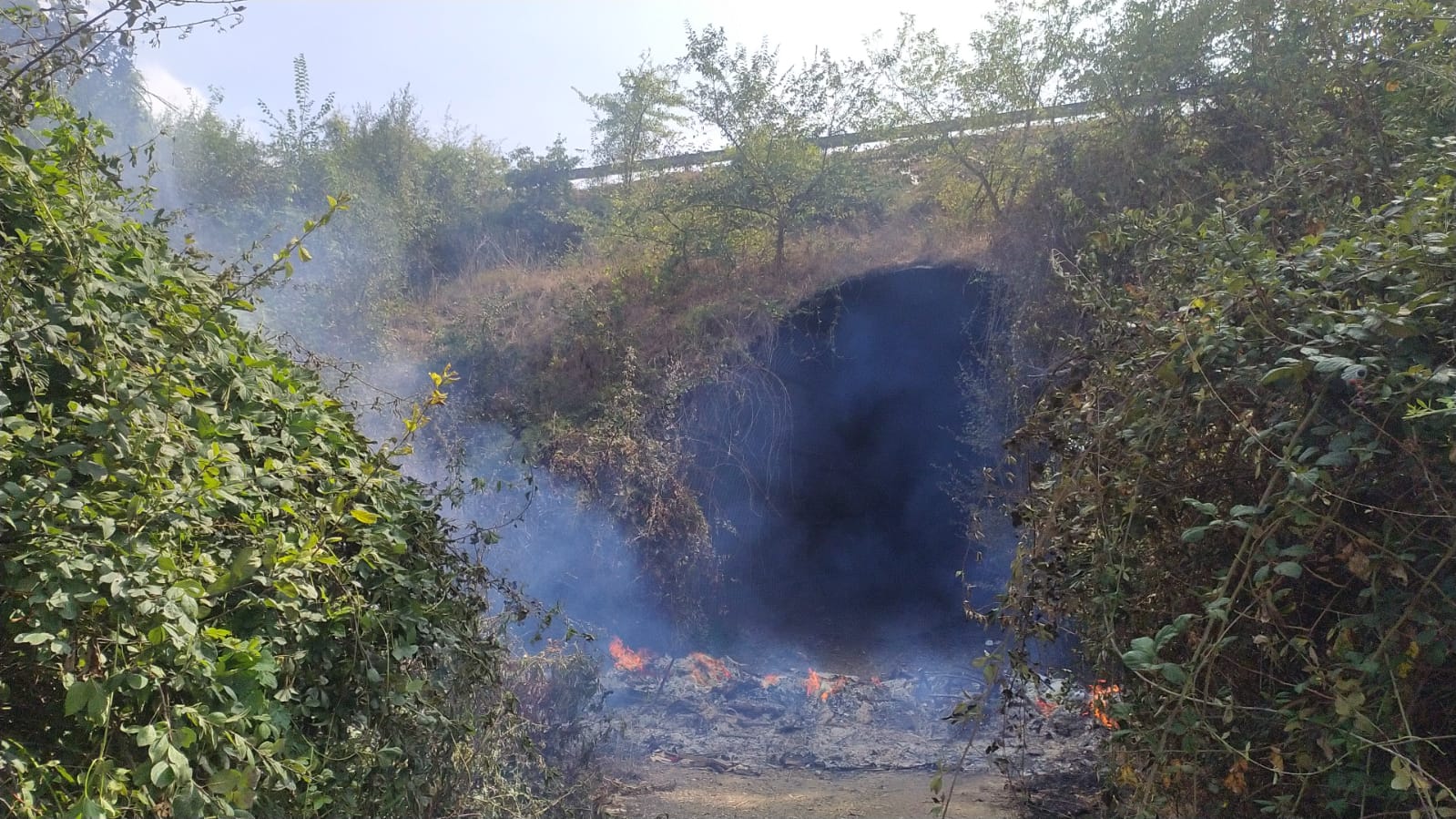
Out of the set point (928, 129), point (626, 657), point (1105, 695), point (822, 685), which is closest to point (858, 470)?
point (822, 685)

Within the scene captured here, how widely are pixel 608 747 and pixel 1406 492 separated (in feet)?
21.0

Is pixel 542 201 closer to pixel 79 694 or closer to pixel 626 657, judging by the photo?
pixel 626 657

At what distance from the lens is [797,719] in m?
8.00

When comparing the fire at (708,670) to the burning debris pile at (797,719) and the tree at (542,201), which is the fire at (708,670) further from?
the tree at (542,201)

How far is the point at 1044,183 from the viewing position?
9.34 meters

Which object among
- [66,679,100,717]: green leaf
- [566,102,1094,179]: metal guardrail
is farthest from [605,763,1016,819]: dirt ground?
[566,102,1094,179]: metal guardrail

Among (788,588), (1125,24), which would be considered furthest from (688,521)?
(1125,24)

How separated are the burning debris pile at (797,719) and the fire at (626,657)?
0.01 m

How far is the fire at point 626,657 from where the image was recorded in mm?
8719

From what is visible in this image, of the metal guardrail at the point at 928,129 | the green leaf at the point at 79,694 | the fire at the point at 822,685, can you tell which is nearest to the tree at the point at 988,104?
the metal guardrail at the point at 928,129

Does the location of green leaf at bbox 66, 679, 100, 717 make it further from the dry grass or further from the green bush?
the dry grass

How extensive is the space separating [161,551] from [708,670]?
745 cm

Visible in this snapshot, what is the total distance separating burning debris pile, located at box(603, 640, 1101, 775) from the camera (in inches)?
283

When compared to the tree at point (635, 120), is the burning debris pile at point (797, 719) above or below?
below
